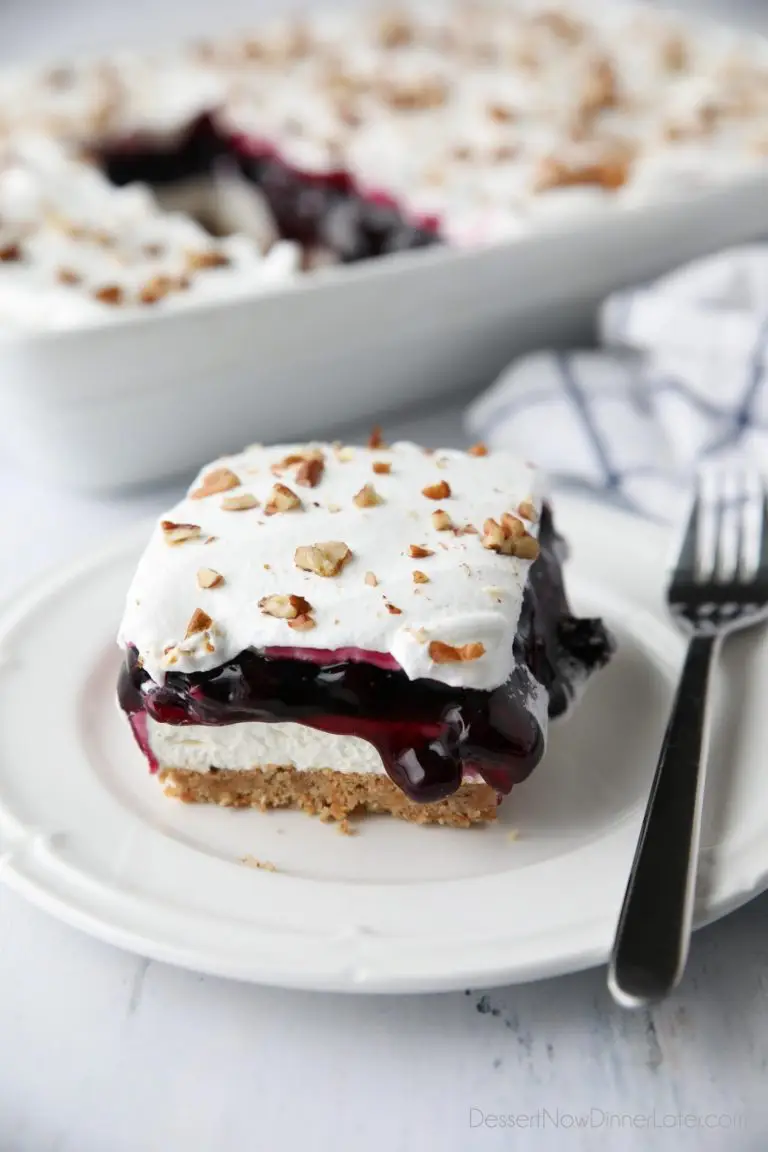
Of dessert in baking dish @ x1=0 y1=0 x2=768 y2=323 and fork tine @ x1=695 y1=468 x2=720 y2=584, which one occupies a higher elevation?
dessert in baking dish @ x1=0 y1=0 x2=768 y2=323

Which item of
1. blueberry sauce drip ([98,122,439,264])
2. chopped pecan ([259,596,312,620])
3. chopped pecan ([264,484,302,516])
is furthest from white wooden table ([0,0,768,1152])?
blueberry sauce drip ([98,122,439,264])

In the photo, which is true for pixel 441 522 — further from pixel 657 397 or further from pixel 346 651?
pixel 657 397

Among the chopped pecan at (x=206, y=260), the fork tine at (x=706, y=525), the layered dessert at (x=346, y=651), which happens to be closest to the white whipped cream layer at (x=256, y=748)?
the layered dessert at (x=346, y=651)

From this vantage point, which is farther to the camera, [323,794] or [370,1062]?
[323,794]

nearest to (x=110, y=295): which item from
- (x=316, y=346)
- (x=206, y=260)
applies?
(x=206, y=260)

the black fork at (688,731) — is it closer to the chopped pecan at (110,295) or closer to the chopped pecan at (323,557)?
the chopped pecan at (323,557)

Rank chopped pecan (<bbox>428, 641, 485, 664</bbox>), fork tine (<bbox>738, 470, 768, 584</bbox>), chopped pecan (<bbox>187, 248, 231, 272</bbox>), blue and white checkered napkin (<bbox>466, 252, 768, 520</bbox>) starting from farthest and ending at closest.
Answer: chopped pecan (<bbox>187, 248, 231, 272</bbox>)
blue and white checkered napkin (<bbox>466, 252, 768, 520</bbox>)
fork tine (<bbox>738, 470, 768, 584</bbox>)
chopped pecan (<bbox>428, 641, 485, 664</bbox>)

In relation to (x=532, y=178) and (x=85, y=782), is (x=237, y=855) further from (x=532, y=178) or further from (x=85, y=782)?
(x=532, y=178)

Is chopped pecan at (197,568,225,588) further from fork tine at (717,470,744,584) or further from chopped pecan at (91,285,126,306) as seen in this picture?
chopped pecan at (91,285,126,306)
